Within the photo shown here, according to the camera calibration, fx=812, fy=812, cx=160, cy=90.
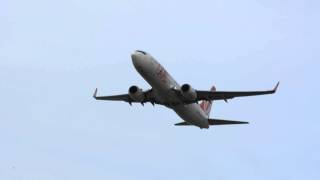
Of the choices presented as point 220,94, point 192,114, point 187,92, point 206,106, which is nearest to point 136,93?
point 187,92

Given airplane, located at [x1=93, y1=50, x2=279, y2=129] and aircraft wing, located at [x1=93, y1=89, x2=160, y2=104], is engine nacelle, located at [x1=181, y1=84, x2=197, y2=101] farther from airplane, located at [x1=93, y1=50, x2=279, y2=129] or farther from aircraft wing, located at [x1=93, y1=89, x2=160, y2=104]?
aircraft wing, located at [x1=93, y1=89, x2=160, y2=104]

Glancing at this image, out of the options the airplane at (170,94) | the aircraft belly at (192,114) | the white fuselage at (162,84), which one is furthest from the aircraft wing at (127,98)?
the aircraft belly at (192,114)

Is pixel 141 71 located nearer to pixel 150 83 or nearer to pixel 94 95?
pixel 150 83

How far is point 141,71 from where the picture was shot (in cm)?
7706

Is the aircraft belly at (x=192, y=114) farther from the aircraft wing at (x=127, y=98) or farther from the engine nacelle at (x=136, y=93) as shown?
the engine nacelle at (x=136, y=93)

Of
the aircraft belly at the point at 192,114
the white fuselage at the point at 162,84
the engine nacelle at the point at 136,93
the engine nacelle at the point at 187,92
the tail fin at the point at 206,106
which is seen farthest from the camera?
the tail fin at the point at 206,106

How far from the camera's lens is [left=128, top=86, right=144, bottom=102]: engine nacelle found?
82875 mm

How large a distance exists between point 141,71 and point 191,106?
32.6ft

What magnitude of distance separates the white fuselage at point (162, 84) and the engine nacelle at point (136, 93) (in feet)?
6.42

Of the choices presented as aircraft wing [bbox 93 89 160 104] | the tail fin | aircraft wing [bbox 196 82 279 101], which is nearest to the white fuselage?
aircraft wing [bbox 93 89 160 104]

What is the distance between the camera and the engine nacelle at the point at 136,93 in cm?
8288

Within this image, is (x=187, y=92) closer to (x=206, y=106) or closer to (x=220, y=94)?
(x=220, y=94)

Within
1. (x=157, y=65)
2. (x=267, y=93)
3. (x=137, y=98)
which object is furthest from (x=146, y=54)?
(x=267, y=93)

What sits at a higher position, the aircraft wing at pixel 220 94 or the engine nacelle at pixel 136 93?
the aircraft wing at pixel 220 94
